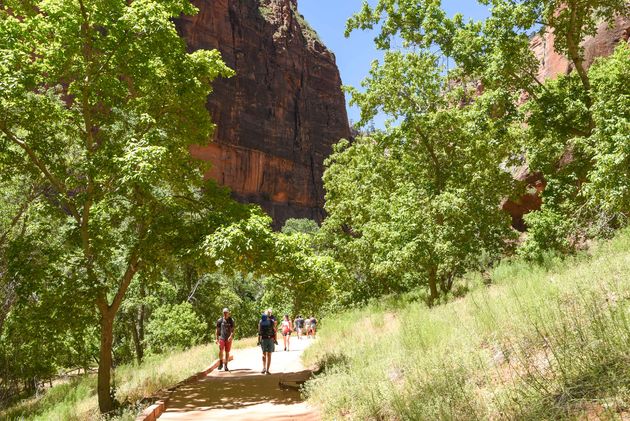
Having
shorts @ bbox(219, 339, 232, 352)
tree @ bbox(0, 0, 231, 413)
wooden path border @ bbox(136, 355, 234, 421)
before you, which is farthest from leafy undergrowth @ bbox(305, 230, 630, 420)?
shorts @ bbox(219, 339, 232, 352)

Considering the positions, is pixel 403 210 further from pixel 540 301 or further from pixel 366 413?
pixel 366 413

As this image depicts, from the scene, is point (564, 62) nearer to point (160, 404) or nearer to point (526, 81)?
point (526, 81)

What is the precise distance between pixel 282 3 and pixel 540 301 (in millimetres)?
96576

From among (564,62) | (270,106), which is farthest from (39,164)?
(270,106)

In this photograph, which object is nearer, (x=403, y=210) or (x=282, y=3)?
(x=403, y=210)

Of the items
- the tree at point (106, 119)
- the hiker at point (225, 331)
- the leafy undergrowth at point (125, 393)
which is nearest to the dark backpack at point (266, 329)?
the hiker at point (225, 331)

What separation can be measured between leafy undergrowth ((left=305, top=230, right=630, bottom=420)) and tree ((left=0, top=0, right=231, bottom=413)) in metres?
5.04

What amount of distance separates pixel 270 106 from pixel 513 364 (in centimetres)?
8016

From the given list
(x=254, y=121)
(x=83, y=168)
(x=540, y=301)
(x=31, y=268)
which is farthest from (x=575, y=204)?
(x=254, y=121)

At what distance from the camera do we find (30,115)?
9.67 m

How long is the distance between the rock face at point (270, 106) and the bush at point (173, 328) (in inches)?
1775

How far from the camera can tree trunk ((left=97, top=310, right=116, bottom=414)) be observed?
9891 mm

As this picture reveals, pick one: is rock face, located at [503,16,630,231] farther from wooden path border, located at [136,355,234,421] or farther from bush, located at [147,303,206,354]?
wooden path border, located at [136,355,234,421]

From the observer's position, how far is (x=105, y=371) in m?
10.1
